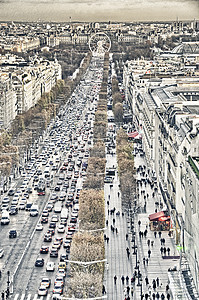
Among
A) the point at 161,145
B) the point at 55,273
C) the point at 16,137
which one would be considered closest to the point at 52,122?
the point at 16,137

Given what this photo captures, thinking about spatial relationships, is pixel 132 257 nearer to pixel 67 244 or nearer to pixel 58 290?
pixel 67 244

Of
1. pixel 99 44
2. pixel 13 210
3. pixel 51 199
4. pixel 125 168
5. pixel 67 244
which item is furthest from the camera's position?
pixel 99 44

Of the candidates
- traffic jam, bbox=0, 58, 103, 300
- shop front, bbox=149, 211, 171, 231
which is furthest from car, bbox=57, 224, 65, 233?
shop front, bbox=149, 211, 171, 231

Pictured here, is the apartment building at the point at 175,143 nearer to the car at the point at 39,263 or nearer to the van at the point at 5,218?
the car at the point at 39,263

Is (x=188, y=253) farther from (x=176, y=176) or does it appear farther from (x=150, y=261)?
(x=176, y=176)

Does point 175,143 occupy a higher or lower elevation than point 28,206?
higher

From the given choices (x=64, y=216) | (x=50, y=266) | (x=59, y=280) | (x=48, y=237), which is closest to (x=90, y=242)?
(x=50, y=266)

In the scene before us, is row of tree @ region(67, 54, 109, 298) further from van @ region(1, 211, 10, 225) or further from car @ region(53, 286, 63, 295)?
van @ region(1, 211, 10, 225)
